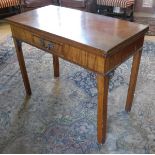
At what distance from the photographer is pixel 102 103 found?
142 centimetres

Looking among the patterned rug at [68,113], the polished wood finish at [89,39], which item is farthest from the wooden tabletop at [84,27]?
the patterned rug at [68,113]

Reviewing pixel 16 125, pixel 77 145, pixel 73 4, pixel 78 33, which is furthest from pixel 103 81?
pixel 73 4

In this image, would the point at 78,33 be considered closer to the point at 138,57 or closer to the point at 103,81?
the point at 103,81

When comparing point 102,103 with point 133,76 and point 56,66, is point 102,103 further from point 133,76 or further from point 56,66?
point 56,66

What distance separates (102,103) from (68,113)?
604 mm

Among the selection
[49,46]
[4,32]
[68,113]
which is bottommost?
[68,113]

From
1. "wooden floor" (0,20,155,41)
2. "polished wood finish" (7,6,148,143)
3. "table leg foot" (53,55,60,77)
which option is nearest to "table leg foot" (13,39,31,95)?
"polished wood finish" (7,6,148,143)

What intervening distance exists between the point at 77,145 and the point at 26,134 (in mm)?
417

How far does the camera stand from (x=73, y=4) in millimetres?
3631

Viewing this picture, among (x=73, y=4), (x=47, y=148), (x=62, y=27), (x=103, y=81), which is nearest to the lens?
(x=103, y=81)

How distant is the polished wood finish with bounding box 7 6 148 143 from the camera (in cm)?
128

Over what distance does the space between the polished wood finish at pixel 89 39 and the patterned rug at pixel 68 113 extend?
205 millimetres

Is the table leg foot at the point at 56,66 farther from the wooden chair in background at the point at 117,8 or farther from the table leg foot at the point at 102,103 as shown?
the wooden chair in background at the point at 117,8

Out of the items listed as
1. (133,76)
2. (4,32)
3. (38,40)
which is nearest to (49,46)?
(38,40)
